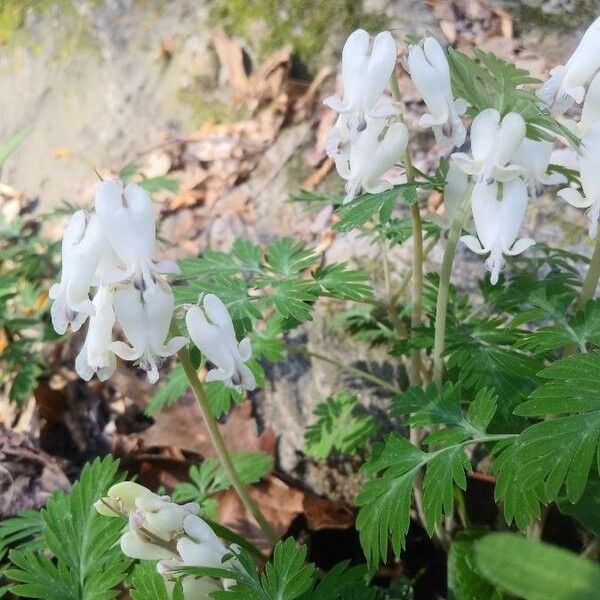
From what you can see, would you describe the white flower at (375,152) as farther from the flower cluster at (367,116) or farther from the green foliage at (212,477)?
the green foliage at (212,477)

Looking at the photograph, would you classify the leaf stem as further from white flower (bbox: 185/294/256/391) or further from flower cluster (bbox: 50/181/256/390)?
flower cluster (bbox: 50/181/256/390)

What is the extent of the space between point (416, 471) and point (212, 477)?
2.86 feet

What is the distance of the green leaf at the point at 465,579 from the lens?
69.4 inches

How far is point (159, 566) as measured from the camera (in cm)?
143

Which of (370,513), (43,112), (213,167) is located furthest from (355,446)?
(43,112)

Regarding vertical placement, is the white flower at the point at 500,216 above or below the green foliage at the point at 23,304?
above

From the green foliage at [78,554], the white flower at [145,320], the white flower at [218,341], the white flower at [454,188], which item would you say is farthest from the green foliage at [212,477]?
the white flower at [454,188]

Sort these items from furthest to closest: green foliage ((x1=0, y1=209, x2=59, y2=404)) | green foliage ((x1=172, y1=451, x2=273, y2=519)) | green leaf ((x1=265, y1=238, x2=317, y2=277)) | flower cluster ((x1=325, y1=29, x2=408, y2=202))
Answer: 1. green foliage ((x1=0, y1=209, x2=59, y2=404))
2. green foliage ((x1=172, y1=451, x2=273, y2=519))
3. green leaf ((x1=265, y1=238, x2=317, y2=277))
4. flower cluster ((x1=325, y1=29, x2=408, y2=202))

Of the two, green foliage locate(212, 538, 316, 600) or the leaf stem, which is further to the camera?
the leaf stem

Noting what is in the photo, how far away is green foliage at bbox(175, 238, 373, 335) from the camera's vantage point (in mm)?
1771

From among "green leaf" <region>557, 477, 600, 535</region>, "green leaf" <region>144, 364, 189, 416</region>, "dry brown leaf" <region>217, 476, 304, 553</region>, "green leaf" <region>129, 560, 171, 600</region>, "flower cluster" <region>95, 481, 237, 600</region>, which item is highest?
"flower cluster" <region>95, 481, 237, 600</region>

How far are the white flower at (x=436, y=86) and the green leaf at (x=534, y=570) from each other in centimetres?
96

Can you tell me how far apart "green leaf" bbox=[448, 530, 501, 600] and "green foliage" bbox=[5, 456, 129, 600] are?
0.90 meters

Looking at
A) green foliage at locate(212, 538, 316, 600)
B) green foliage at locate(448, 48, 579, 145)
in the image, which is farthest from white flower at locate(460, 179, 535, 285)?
green foliage at locate(212, 538, 316, 600)
